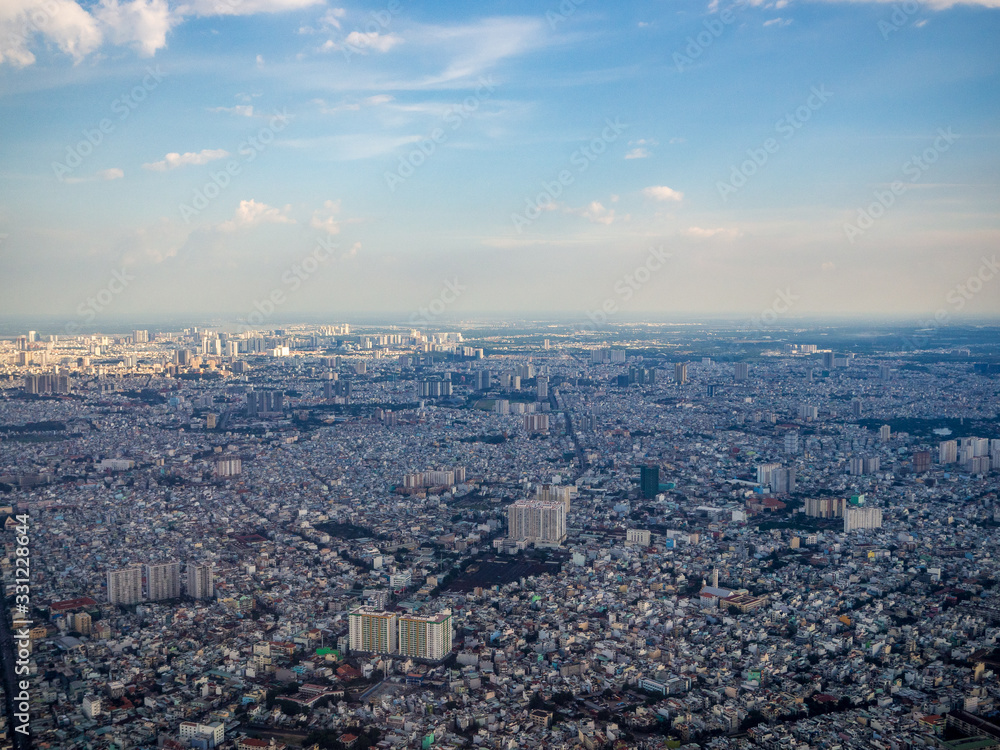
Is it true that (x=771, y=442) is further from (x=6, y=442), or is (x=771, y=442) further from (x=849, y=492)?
(x=6, y=442)

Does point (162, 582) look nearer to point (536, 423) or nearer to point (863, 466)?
point (863, 466)

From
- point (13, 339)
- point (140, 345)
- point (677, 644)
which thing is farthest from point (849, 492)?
point (140, 345)

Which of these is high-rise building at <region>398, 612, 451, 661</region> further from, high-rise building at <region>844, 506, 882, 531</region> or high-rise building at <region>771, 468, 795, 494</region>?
high-rise building at <region>771, 468, 795, 494</region>

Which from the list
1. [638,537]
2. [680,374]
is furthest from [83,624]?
[680,374]

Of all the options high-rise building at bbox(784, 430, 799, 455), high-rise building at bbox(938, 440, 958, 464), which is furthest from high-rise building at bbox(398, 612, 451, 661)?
high-rise building at bbox(938, 440, 958, 464)

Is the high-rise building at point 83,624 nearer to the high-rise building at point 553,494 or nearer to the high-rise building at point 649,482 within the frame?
the high-rise building at point 553,494
